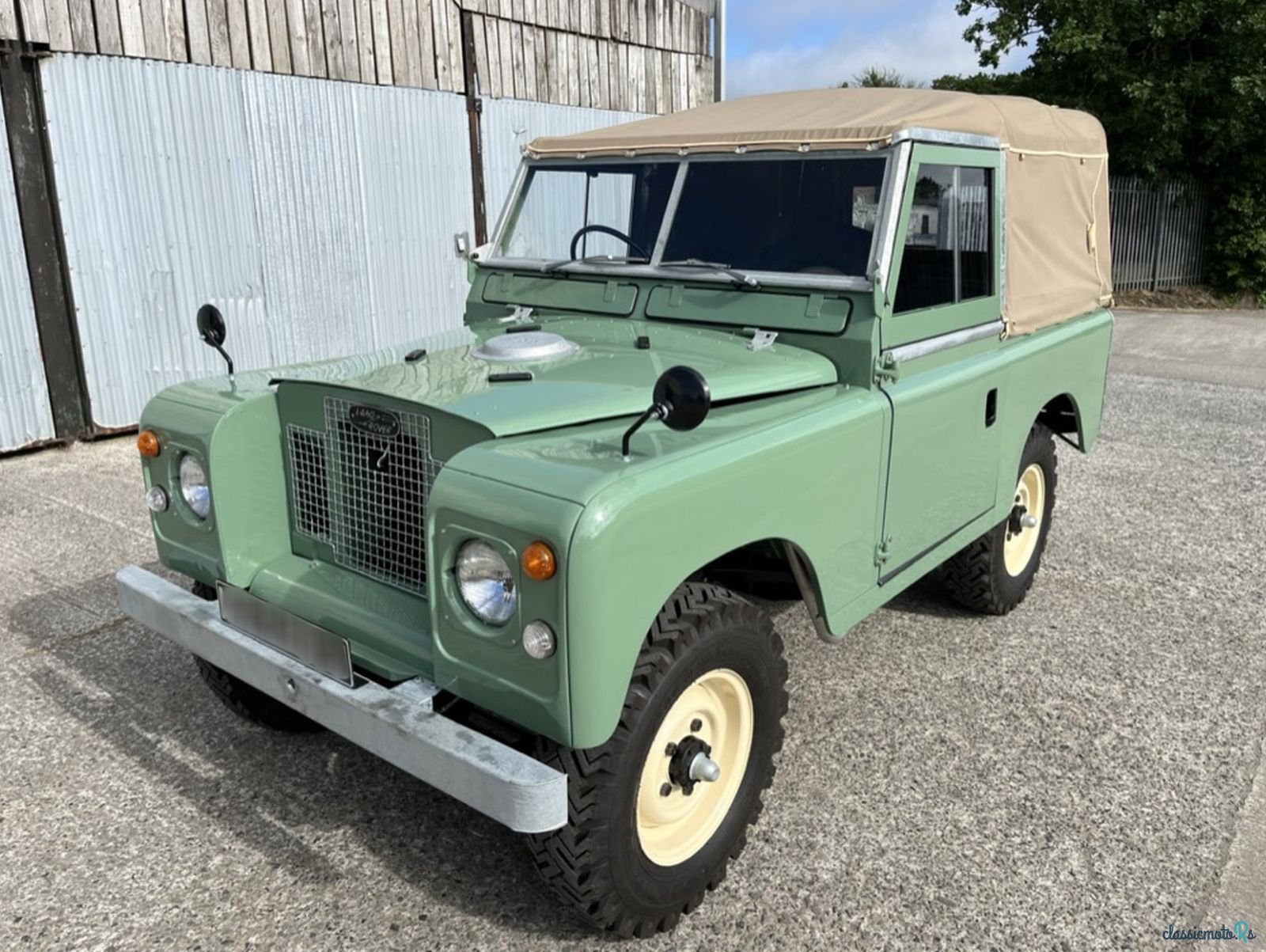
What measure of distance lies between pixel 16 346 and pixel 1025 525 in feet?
21.0

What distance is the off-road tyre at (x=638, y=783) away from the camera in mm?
2338

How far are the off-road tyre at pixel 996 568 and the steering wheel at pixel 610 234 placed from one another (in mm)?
1784

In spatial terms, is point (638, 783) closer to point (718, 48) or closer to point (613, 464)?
point (613, 464)

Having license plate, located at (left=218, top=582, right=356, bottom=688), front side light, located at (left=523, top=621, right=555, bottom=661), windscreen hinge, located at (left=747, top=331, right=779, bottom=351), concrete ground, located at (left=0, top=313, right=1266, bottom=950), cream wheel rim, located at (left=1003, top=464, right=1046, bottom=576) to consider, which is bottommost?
concrete ground, located at (left=0, top=313, right=1266, bottom=950)

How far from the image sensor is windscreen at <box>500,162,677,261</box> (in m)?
3.72

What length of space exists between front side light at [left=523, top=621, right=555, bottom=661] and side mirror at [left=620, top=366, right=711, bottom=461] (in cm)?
49

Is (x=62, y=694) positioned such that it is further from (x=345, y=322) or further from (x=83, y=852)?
(x=345, y=322)

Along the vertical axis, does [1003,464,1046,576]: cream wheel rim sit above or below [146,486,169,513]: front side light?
below

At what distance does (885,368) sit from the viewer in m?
3.22

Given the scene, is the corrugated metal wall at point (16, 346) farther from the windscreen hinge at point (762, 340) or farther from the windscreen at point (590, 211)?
the windscreen hinge at point (762, 340)

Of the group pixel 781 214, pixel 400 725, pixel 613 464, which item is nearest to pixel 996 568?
pixel 781 214

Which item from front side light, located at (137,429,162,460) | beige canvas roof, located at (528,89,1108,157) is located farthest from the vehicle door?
front side light, located at (137,429,162,460)

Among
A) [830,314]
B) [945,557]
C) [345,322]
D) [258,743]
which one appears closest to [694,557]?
[830,314]

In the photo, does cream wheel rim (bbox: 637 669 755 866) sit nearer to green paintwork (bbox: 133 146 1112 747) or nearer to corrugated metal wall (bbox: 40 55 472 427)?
green paintwork (bbox: 133 146 1112 747)
